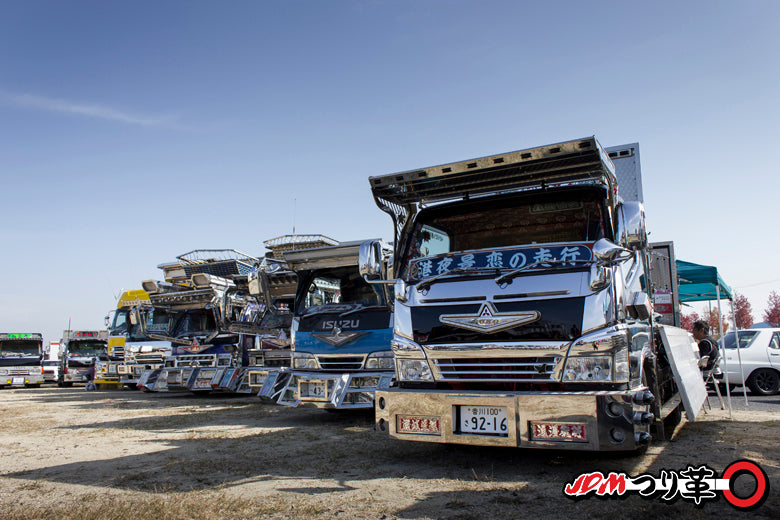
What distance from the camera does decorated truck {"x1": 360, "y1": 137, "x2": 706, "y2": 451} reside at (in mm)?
4141

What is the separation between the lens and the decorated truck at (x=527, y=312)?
414 cm

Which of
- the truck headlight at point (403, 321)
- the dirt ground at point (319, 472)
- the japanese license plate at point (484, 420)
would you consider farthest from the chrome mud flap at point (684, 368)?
the truck headlight at point (403, 321)

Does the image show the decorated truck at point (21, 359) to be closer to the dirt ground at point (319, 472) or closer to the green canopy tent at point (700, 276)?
the dirt ground at point (319, 472)

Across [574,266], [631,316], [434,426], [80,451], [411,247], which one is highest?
[411,247]

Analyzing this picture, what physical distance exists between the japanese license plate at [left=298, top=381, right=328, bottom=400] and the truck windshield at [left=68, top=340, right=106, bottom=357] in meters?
19.2

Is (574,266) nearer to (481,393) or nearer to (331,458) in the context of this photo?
(481,393)

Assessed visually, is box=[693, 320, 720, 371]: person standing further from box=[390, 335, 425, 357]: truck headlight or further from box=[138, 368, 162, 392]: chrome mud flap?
box=[138, 368, 162, 392]: chrome mud flap

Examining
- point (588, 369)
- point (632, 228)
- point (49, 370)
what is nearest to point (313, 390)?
point (588, 369)

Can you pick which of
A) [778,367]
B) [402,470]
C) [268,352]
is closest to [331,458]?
[402,470]

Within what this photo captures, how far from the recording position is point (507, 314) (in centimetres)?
443

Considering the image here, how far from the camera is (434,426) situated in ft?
14.9

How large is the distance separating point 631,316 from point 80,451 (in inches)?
231

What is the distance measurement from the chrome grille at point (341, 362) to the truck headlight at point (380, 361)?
0.11 m

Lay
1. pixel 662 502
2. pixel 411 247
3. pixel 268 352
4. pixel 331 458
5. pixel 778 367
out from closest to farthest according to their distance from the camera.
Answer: pixel 662 502
pixel 331 458
pixel 411 247
pixel 268 352
pixel 778 367
